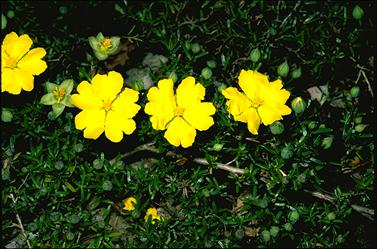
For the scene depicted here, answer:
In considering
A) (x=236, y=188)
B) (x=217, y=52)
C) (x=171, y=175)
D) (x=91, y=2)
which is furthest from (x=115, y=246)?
(x=91, y=2)

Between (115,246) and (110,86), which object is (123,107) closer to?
(110,86)

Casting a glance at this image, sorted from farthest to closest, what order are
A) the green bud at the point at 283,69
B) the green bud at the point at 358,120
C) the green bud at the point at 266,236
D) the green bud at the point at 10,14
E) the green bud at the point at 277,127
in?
the green bud at the point at 10,14 < the green bud at the point at 358,120 < the green bud at the point at 283,69 < the green bud at the point at 266,236 < the green bud at the point at 277,127

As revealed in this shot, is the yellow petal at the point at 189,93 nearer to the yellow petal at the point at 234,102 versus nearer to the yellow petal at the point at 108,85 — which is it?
the yellow petal at the point at 234,102

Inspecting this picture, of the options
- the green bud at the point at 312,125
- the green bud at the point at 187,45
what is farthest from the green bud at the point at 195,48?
the green bud at the point at 312,125

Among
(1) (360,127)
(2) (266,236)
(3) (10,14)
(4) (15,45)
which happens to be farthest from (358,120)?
(3) (10,14)

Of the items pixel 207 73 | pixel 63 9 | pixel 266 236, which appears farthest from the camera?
pixel 63 9

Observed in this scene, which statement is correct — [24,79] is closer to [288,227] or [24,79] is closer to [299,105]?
[299,105]
